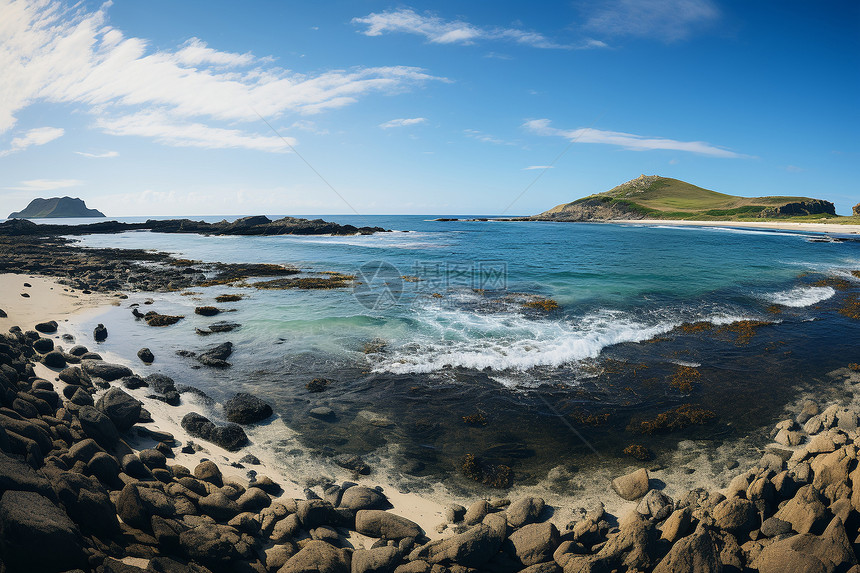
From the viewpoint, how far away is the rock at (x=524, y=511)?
20.9ft

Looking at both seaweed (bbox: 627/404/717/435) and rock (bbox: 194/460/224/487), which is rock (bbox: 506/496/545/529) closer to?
seaweed (bbox: 627/404/717/435)

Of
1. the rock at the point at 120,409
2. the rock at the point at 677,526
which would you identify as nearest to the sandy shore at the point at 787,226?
the rock at the point at 677,526

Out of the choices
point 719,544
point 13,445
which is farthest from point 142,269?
point 719,544

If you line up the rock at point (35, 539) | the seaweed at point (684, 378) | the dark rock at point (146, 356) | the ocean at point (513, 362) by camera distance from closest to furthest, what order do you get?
the rock at point (35, 539)
the ocean at point (513, 362)
the seaweed at point (684, 378)
the dark rock at point (146, 356)

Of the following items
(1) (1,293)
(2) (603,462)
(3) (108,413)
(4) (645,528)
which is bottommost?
(2) (603,462)

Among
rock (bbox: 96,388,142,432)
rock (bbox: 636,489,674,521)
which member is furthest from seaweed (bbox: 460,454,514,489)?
rock (bbox: 96,388,142,432)

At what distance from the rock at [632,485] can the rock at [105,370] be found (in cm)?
1344

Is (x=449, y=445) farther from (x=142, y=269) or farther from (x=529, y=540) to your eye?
(x=142, y=269)

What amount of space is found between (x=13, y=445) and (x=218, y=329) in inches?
454

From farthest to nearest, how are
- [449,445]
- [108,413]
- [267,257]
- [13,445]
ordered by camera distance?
[267,257], [449,445], [108,413], [13,445]

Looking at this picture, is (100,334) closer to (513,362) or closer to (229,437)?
(229,437)

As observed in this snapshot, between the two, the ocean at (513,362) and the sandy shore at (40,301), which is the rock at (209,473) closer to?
the ocean at (513,362)

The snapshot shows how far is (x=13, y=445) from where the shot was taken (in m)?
5.78

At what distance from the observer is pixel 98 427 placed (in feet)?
23.6
